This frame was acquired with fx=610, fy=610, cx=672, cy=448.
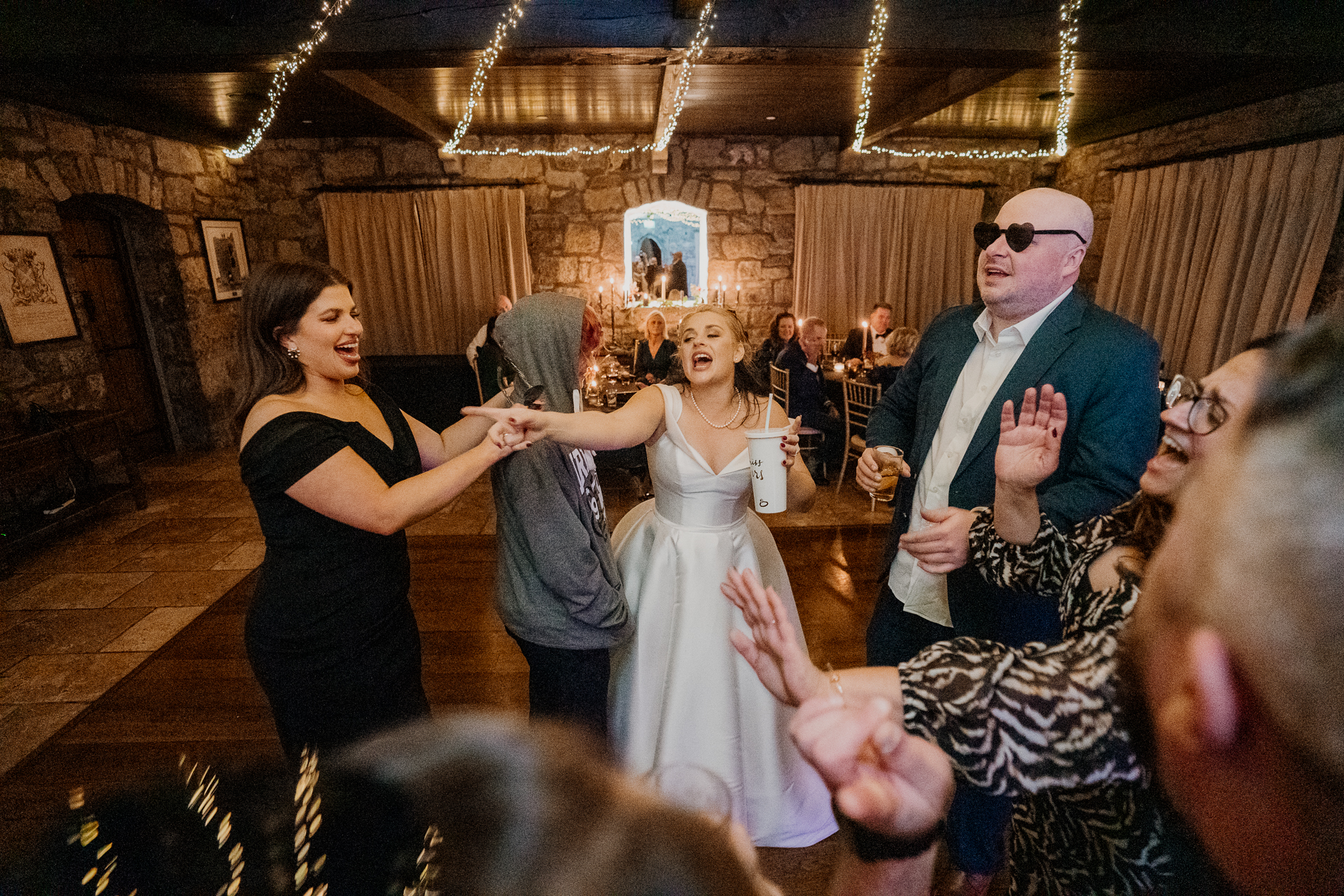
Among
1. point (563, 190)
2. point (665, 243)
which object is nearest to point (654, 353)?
point (665, 243)

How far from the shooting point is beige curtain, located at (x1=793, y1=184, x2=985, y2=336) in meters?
7.95

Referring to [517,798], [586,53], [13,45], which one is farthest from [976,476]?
[13,45]

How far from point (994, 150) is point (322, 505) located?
900 centimetres

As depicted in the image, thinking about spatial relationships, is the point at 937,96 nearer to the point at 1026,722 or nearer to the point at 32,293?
the point at 1026,722

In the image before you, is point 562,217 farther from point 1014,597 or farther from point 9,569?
point 1014,597

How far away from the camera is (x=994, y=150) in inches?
308

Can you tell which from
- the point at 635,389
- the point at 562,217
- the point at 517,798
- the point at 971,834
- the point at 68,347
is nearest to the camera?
the point at 517,798

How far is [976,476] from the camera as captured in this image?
70.9 inches

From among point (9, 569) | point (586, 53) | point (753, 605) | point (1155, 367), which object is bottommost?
point (9, 569)

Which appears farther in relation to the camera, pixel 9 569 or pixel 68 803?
pixel 9 569

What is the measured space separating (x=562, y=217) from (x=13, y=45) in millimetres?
5141

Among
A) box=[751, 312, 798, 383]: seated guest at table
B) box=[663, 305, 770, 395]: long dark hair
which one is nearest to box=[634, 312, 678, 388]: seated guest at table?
box=[751, 312, 798, 383]: seated guest at table

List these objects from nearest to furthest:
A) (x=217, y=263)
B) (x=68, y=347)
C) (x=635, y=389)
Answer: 1. (x=68, y=347)
2. (x=635, y=389)
3. (x=217, y=263)

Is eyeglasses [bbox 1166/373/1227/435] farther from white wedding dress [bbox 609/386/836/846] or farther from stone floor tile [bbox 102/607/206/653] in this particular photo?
stone floor tile [bbox 102/607/206/653]
